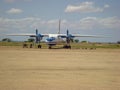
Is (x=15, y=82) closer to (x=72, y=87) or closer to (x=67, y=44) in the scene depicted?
(x=72, y=87)

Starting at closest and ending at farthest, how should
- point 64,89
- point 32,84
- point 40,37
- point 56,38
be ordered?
point 64,89 < point 32,84 < point 56,38 < point 40,37

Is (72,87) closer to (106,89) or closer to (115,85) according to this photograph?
(106,89)

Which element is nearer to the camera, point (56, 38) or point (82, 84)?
point (82, 84)

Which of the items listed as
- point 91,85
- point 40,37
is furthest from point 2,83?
point 40,37

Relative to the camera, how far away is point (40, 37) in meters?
66.9

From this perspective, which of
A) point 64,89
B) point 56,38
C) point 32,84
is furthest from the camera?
point 56,38

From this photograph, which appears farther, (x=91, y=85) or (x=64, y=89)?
(x=91, y=85)

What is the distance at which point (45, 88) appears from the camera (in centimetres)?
932

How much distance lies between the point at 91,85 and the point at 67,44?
51804mm

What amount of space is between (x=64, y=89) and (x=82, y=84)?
4.46 ft

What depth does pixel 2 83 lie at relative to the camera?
10219 mm

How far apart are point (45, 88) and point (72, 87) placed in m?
1.01

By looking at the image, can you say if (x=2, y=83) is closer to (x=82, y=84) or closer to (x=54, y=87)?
(x=54, y=87)

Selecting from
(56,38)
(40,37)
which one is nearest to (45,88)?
(56,38)
